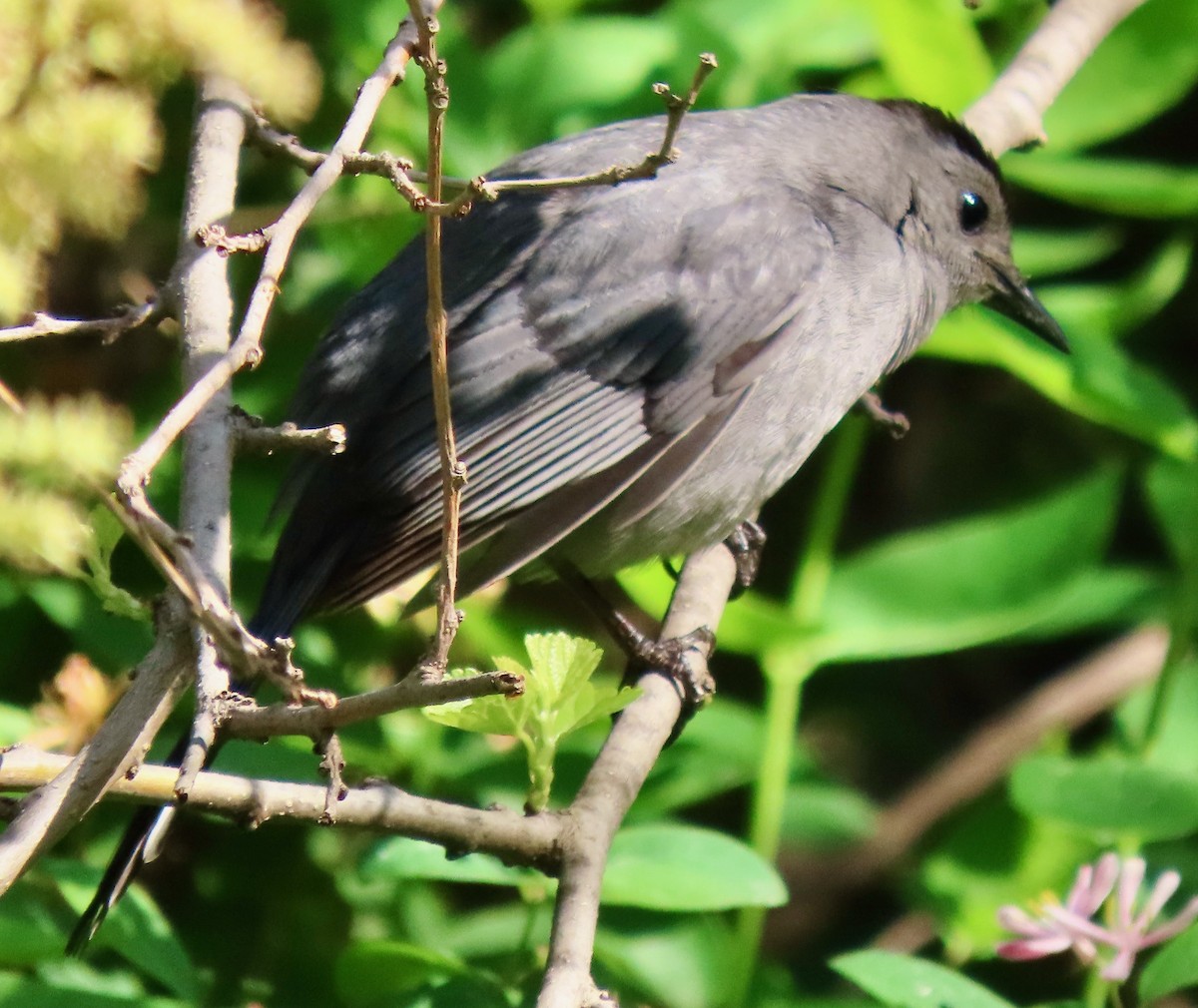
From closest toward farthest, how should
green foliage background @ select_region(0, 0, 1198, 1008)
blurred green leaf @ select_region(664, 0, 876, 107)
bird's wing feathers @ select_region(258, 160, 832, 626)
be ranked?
green foliage background @ select_region(0, 0, 1198, 1008), bird's wing feathers @ select_region(258, 160, 832, 626), blurred green leaf @ select_region(664, 0, 876, 107)

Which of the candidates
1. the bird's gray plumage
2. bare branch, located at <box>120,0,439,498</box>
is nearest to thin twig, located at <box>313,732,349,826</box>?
bare branch, located at <box>120,0,439,498</box>

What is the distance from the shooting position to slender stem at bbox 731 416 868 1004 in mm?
3023

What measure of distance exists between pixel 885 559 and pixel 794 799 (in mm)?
572

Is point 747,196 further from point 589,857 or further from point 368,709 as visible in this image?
point 368,709

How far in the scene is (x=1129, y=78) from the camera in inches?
150

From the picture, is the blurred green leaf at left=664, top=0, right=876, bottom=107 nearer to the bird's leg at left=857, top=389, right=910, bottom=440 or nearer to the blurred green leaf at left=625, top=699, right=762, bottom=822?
the bird's leg at left=857, top=389, right=910, bottom=440

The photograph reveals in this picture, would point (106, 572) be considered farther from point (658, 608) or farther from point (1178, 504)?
point (1178, 504)

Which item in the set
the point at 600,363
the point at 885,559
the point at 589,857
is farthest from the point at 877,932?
the point at 589,857

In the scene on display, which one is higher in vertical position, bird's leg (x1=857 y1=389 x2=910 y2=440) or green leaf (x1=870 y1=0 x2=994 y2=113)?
green leaf (x1=870 y1=0 x2=994 y2=113)

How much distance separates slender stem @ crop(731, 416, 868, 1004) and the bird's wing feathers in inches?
21.2

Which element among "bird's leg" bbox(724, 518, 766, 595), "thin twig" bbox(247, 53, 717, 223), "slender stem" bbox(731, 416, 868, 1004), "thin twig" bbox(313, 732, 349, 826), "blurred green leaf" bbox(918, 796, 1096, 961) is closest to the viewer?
"thin twig" bbox(313, 732, 349, 826)

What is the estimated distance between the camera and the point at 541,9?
378 centimetres

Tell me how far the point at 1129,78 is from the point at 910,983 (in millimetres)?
2564

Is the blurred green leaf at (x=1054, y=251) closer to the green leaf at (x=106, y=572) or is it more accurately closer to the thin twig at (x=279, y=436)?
the thin twig at (x=279, y=436)
